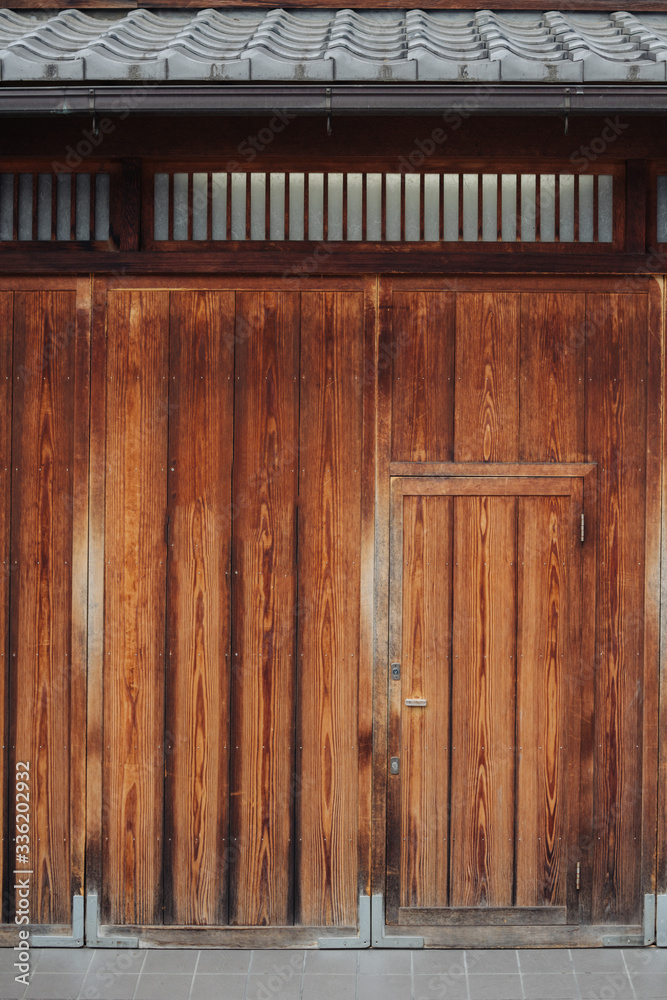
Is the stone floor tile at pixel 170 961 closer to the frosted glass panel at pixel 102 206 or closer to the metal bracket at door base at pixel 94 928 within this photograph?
the metal bracket at door base at pixel 94 928

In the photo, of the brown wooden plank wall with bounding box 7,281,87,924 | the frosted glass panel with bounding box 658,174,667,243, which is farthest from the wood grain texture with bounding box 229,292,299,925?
the frosted glass panel with bounding box 658,174,667,243

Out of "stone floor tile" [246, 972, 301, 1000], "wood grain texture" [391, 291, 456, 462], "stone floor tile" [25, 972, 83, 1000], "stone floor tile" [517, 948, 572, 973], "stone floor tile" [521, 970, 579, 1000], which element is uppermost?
"wood grain texture" [391, 291, 456, 462]

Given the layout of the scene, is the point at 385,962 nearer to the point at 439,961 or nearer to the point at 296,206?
the point at 439,961

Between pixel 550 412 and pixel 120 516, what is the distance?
236 cm

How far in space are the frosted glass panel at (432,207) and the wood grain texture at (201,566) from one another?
3.61 feet

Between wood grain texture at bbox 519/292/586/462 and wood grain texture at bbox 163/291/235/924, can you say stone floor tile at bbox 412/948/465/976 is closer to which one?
wood grain texture at bbox 163/291/235/924

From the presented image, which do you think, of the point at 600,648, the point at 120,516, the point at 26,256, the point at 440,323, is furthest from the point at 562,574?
the point at 26,256

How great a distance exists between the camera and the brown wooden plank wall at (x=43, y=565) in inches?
182

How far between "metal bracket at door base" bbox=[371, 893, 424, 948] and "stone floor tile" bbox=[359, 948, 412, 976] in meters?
0.03

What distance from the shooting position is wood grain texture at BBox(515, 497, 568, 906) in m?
4.59

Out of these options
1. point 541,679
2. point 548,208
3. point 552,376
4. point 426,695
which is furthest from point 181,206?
point 541,679

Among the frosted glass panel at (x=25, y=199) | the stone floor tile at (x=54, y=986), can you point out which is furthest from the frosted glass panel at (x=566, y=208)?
the stone floor tile at (x=54, y=986)

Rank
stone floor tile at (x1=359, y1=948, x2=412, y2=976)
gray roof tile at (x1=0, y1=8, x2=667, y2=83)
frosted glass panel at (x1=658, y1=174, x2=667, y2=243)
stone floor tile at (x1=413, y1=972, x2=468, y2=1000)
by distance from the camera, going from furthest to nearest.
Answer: frosted glass panel at (x1=658, y1=174, x2=667, y2=243) < stone floor tile at (x1=359, y1=948, x2=412, y2=976) < stone floor tile at (x1=413, y1=972, x2=468, y2=1000) < gray roof tile at (x1=0, y1=8, x2=667, y2=83)

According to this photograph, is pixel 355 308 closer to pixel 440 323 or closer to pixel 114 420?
pixel 440 323
